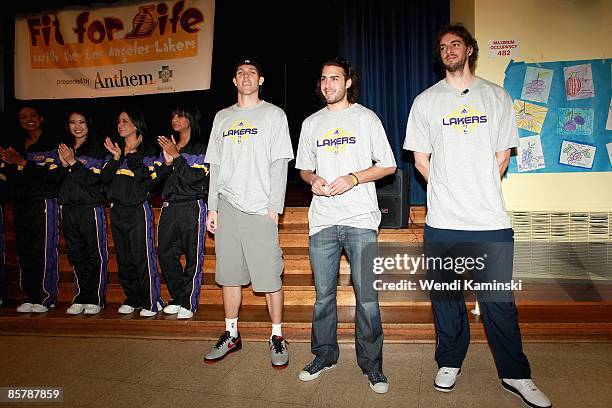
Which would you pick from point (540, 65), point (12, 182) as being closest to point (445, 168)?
point (540, 65)

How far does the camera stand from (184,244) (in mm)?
3389

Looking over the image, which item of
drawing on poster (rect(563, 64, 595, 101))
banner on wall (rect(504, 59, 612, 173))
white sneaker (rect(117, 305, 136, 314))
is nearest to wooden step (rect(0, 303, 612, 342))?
white sneaker (rect(117, 305, 136, 314))

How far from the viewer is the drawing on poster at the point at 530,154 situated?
3.59m

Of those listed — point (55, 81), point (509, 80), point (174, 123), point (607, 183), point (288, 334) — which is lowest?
A: point (288, 334)

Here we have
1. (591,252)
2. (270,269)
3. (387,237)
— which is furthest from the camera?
(387,237)

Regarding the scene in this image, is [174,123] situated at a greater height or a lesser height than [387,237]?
greater

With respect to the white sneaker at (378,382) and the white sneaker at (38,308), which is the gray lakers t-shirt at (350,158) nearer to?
the white sneaker at (378,382)

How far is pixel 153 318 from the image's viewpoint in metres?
3.33

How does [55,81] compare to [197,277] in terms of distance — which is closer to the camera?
[197,277]

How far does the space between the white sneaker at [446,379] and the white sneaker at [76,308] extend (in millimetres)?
2655

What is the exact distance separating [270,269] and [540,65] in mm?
2573

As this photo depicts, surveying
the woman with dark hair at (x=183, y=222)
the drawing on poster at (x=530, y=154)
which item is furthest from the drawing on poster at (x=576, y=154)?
the woman with dark hair at (x=183, y=222)

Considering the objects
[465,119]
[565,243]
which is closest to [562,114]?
[565,243]

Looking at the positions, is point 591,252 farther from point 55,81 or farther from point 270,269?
point 55,81
